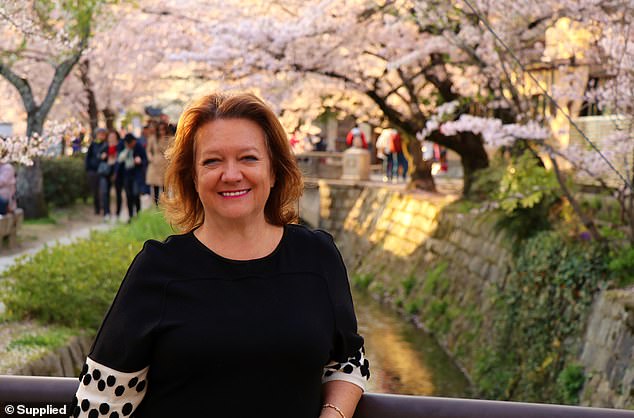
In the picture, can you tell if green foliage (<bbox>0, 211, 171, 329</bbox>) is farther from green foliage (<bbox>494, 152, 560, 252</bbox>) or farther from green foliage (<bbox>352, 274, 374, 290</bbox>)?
green foliage (<bbox>352, 274, 374, 290</bbox>)

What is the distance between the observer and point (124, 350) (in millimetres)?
2480

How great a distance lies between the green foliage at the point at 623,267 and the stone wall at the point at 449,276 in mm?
257

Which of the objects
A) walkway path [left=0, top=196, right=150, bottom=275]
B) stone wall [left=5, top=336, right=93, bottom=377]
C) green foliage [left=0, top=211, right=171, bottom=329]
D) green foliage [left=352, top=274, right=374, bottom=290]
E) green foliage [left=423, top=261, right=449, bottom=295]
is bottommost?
green foliage [left=352, top=274, right=374, bottom=290]

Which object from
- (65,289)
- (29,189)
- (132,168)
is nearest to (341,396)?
(65,289)

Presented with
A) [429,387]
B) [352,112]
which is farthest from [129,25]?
[429,387]

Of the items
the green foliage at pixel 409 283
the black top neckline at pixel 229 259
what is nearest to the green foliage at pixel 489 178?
the green foliage at pixel 409 283

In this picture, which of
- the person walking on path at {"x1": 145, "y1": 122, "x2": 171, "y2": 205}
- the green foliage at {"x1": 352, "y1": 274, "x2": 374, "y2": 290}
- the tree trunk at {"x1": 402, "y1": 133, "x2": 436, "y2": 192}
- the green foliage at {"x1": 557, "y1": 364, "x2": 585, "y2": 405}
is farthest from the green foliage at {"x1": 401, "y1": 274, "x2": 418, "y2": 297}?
the green foliage at {"x1": 557, "y1": 364, "x2": 585, "y2": 405}

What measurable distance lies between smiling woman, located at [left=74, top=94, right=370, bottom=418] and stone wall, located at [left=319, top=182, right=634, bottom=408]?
574 cm

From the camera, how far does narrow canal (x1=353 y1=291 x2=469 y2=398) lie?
11188 millimetres

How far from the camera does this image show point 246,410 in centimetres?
252

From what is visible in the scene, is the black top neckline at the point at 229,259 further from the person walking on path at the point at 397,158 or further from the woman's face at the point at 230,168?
the person walking on path at the point at 397,158

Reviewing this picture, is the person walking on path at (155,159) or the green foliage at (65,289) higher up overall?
the person walking on path at (155,159)

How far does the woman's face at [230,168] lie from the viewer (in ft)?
8.59

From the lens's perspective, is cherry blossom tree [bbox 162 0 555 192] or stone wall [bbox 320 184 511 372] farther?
cherry blossom tree [bbox 162 0 555 192]
